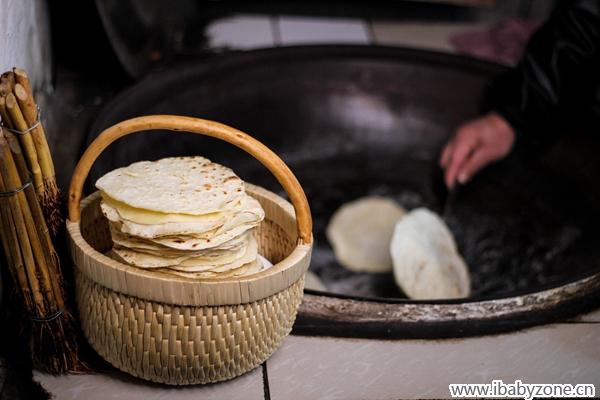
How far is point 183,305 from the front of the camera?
113 cm

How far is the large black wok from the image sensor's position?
2148 millimetres

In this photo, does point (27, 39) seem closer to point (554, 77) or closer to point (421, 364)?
point (421, 364)

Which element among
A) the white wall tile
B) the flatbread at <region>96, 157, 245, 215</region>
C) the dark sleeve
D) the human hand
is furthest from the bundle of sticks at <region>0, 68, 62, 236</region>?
the white wall tile

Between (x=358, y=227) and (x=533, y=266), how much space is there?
59 centimetres

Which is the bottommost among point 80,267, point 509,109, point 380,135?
point 380,135

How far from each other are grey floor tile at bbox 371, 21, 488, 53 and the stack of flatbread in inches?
86.0

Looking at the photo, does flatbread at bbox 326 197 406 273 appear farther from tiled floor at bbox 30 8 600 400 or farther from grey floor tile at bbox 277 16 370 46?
grey floor tile at bbox 277 16 370 46

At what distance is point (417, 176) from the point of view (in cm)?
258

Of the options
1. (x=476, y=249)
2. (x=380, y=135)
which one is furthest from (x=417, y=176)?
(x=476, y=249)

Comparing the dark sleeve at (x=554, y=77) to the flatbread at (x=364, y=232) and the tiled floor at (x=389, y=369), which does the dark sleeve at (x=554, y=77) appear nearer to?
the flatbread at (x=364, y=232)

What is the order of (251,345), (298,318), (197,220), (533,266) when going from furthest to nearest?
(533,266), (298,318), (251,345), (197,220)

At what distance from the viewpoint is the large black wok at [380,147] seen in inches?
84.6

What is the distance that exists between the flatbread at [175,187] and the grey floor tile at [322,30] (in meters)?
2.04

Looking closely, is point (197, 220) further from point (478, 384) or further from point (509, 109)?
point (509, 109)
